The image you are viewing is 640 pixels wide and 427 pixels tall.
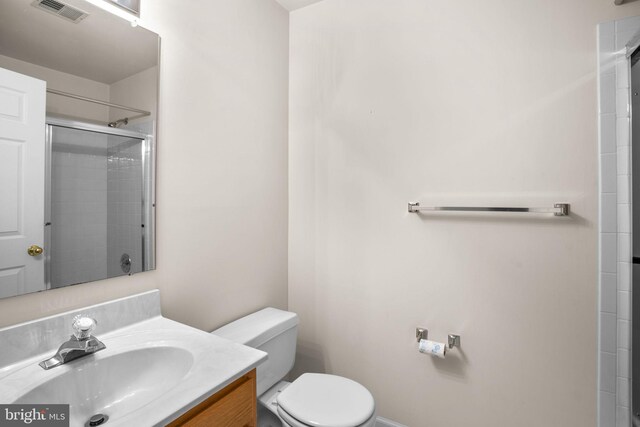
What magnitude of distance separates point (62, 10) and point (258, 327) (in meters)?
1.37

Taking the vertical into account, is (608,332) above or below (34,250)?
below

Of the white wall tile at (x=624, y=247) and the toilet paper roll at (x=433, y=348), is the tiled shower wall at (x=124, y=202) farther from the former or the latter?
the white wall tile at (x=624, y=247)

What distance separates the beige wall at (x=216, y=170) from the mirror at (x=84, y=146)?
0.06m

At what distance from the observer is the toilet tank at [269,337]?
55.7 inches

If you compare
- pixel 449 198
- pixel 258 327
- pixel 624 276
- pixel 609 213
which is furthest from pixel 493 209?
pixel 258 327

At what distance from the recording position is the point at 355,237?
1.76m

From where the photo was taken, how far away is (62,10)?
1018 mm

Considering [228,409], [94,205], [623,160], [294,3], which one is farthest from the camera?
[294,3]

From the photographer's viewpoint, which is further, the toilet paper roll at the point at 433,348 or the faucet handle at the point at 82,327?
the toilet paper roll at the point at 433,348

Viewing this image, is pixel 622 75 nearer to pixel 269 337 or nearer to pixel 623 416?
pixel 623 416

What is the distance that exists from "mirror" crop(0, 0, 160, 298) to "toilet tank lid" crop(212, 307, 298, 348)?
45 cm

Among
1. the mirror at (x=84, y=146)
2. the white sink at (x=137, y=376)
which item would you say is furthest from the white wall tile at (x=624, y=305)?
the mirror at (x=84, y=146)

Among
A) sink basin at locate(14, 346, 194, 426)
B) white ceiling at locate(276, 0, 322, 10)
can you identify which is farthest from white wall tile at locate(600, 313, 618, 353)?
white ceiling at locate(276, 0, 322, 10)

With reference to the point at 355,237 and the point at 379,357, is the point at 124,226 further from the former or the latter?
the point at 379,357
